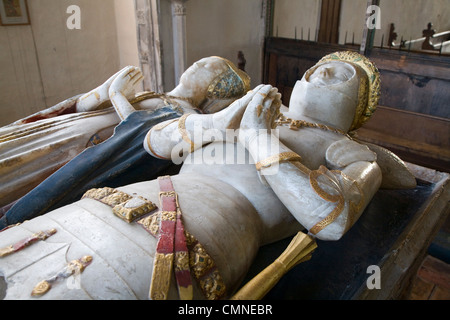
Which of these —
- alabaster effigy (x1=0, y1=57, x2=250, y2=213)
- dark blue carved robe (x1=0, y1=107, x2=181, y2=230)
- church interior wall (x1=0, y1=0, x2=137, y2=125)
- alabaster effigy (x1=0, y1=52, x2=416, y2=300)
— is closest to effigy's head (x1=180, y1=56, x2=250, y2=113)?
alabaster effigy (x1=0, y1=57, x2=250, y2=213)

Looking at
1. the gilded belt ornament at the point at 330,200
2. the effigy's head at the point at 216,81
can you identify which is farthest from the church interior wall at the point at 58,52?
the gilded belt ornament at the point at 330,200

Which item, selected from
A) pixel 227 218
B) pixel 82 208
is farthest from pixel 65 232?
pixel 227 218

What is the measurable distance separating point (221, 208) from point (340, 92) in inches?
Result: 39.8

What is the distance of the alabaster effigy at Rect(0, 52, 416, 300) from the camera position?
129 cm

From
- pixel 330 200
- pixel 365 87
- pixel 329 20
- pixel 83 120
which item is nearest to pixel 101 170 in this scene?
pixel 83 120

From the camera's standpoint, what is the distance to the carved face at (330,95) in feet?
6.84

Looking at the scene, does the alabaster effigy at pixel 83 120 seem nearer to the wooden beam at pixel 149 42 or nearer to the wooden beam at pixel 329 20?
the wooden beam at pixel 149 42

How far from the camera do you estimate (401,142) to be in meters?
5.14

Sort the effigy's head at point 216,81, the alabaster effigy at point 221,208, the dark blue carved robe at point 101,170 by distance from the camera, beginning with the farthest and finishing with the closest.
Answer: the effigy's head at point 216,81 → the dark blue carved robe at point 101,170 → the alabaster effigy at point 221,208

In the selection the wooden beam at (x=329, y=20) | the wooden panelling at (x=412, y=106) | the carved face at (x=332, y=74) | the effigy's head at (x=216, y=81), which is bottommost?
the wooden panelling at (x=412, y=106)

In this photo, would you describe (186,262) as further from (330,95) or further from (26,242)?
(330,95)

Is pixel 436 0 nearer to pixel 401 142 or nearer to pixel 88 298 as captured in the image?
pixel 401 142

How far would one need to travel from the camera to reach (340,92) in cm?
208

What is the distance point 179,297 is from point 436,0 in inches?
399
